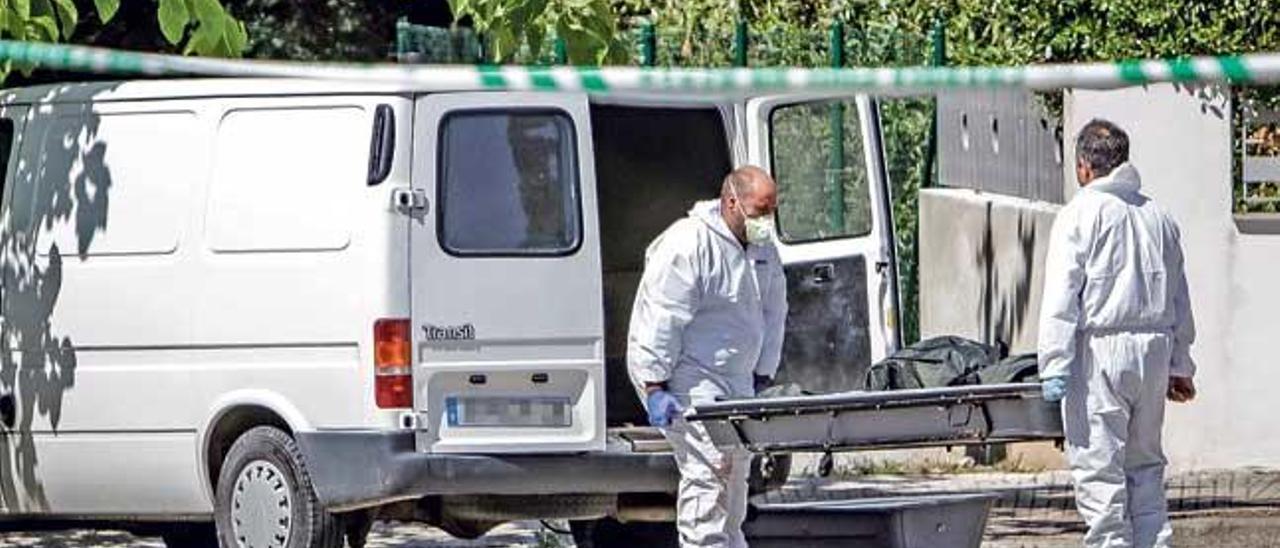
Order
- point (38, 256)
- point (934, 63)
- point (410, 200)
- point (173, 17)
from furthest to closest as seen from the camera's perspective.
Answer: point (934, 63) < point (38, 256) < point (410, 200) < point (173, 17)

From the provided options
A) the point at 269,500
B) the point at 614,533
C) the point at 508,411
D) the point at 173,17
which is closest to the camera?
the point at 173,17

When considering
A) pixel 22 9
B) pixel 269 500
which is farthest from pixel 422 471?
pixel 22 9

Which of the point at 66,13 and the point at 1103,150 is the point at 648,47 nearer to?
the point at 1103,150

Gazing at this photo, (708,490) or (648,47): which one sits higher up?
(648,47)

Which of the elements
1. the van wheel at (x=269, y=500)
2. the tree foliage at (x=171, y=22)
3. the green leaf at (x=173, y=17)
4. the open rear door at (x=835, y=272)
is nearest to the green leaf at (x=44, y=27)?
the tree foliage at (x=171, y=22)

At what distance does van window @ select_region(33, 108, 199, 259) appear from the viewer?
10.9 meters

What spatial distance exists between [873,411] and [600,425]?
45.3 inches

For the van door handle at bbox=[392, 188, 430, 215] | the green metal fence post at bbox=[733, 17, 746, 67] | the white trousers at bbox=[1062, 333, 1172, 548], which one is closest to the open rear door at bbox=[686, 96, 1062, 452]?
the white trousers at bbox=[1062, 333, 1172, 548]

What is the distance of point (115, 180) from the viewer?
36.2 feet

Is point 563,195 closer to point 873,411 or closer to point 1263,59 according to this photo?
point 873,411

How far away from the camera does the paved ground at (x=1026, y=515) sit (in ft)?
40.9

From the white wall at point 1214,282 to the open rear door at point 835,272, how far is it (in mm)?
2059

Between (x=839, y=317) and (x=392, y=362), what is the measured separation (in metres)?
2.52

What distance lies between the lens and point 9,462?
37.9 feet
